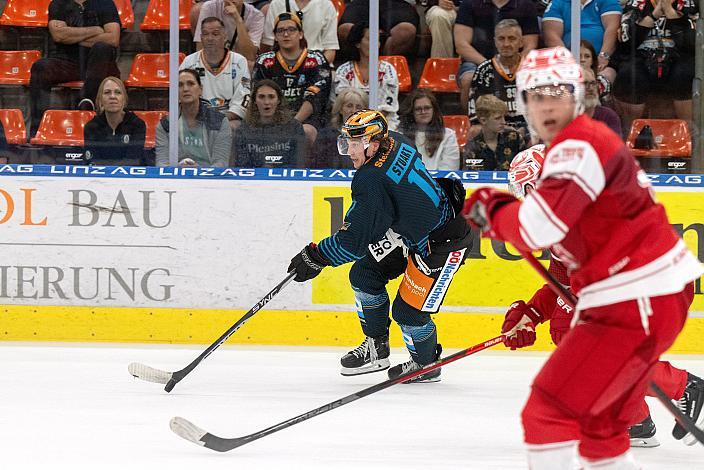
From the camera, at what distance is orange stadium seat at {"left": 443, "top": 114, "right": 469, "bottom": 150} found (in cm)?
564

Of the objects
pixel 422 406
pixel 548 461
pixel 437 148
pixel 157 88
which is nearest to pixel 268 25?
pixel 157 88

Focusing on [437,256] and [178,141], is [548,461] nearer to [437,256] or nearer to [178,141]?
[437,256]

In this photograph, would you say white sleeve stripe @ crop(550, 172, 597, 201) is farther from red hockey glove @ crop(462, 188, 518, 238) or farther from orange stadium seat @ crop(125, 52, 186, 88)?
orange stadium seat @ crop(125, 52, 186, 88)

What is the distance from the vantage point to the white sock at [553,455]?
225cm

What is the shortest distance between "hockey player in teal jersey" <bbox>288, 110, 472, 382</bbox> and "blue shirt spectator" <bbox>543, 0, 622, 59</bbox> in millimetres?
1299

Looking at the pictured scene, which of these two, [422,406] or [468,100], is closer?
[422,406]

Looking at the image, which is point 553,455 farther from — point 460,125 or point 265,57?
point 265,57

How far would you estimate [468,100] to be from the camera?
569 centimetres

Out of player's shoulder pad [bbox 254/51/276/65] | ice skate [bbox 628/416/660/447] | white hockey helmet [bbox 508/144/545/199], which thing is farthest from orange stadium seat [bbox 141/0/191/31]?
ice skate [bbox 628/416/660/447]

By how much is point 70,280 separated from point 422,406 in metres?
2.23

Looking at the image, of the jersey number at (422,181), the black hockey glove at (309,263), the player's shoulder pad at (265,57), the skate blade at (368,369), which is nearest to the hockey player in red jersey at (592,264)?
the black hockey glove at (309,263)

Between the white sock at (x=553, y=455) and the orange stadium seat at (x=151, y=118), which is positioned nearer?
the white sock at (x=553, y=455)

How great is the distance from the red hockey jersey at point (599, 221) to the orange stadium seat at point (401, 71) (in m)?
3.39

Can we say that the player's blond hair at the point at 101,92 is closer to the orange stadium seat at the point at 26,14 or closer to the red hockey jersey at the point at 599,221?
the orange stadium seat at the point at 26,14
